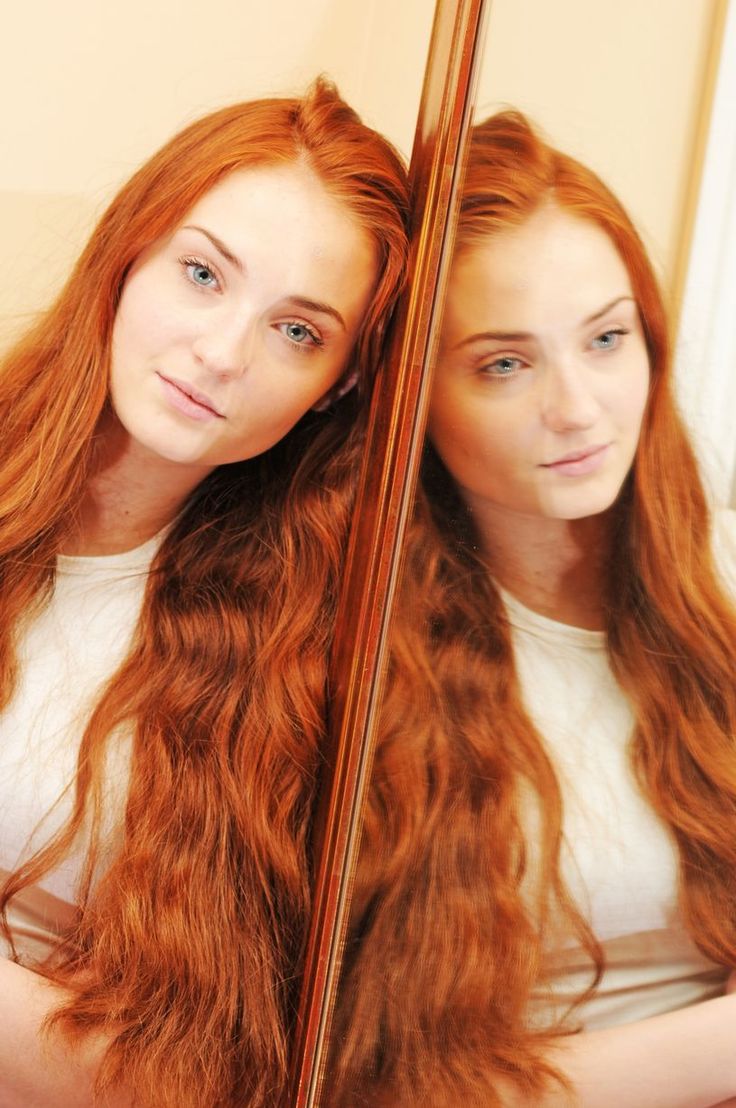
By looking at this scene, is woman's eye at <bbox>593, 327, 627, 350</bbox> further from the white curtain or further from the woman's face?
the woman's face

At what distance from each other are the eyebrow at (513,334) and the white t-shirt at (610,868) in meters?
0.21

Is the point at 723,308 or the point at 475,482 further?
the point at 475,482

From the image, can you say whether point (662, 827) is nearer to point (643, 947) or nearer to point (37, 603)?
point (643, 947)

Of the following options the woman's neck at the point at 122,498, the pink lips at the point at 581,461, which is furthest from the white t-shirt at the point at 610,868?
the woman's neck at the point at 122,498

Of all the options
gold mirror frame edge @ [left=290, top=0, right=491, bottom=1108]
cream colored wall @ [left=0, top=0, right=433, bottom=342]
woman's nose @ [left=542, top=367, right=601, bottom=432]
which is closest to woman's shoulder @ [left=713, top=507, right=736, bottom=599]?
woman's nose @ [left=542, top=367, right=601, bottom=432]

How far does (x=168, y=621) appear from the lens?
0.84 metres

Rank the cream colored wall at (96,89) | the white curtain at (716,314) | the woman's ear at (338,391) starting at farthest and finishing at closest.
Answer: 1. the woman's ear at (338,391)
2. the cream colored wall at (96,89)
3. the white curtain at (716,314)

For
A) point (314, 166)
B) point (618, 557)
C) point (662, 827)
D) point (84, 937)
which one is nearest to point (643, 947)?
point (662, 827)

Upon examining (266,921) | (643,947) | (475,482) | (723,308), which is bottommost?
(266,921)

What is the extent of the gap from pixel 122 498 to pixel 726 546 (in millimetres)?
462

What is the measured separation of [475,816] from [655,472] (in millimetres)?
271

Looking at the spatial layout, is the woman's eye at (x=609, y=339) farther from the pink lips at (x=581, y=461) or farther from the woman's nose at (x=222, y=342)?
the woman's nose at (x=222, y=342)

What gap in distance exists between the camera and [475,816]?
731 millimetres

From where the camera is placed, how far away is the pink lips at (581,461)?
2.28ft
